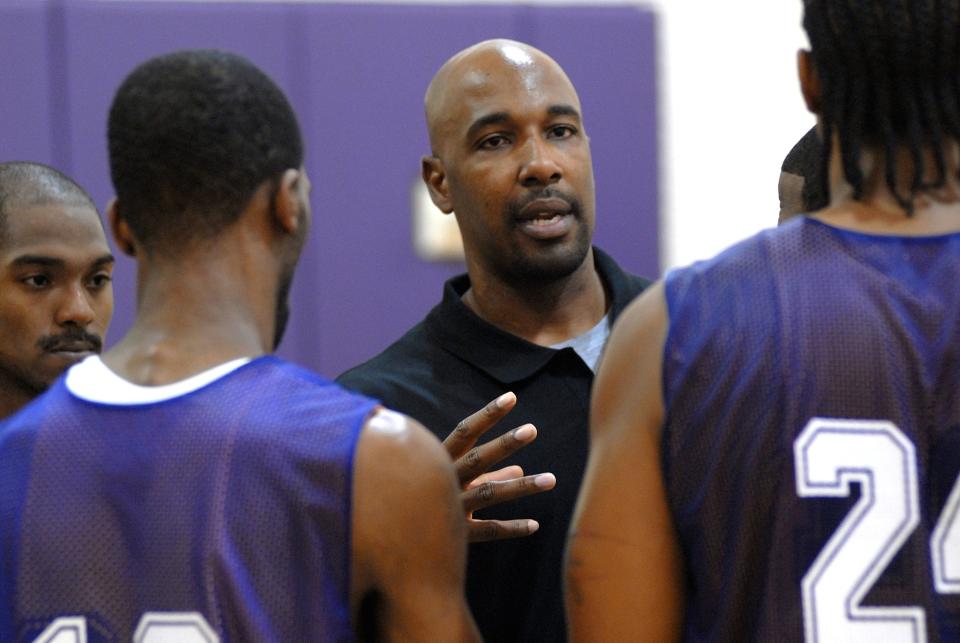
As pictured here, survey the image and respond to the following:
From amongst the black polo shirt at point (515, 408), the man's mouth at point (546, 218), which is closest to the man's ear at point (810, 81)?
the black polo shirt at point (515, 408)

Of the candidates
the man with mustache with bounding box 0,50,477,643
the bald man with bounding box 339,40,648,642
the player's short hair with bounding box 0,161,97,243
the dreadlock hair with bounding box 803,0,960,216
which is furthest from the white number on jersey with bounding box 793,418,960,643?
the player's short hair with bounding box 0,161,97,243

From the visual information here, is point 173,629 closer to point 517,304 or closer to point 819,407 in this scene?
point 819,407

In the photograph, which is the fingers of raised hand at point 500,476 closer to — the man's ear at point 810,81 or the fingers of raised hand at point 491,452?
the fingers of raised hand at point 491,452

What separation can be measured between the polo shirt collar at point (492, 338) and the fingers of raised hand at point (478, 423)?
0.92 feet

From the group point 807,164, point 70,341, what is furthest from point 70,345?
point 807,164

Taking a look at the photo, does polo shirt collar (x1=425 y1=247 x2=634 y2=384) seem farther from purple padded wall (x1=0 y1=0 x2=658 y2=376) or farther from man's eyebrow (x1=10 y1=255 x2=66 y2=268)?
purple padded wall (x1=0 y1=0 x2=658 y2=376)

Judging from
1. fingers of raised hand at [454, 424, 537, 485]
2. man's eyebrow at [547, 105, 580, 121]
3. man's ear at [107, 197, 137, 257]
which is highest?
man's eyebrow at [547, 105, 580, 121]

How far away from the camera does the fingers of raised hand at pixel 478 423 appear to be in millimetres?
1881

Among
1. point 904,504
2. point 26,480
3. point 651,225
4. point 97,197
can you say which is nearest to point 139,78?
point 26,480

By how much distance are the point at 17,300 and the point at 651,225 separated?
345 cm

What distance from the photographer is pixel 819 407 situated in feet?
4.20

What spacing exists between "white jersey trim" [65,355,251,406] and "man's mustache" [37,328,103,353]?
920 millimetres

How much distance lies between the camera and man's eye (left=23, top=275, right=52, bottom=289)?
7.51 feet

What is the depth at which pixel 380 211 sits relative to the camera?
5.14 metres
